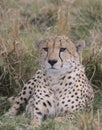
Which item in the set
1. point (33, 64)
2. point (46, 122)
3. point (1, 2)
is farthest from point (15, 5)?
point (46, 122)

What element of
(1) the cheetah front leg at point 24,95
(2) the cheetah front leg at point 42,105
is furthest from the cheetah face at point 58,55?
(1) the cheetah front leg at point 24,95

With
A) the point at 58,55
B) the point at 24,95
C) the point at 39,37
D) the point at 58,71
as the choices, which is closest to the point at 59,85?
the point at 58,71

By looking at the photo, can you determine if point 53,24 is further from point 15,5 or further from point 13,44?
point 13,44

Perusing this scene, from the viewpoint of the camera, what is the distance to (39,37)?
28.1 ft

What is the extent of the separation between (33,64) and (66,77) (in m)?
0.87

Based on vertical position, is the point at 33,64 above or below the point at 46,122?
above

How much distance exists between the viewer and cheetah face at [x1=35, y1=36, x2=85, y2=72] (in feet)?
21.2

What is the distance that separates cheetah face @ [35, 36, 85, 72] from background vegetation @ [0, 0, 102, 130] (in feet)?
1.72

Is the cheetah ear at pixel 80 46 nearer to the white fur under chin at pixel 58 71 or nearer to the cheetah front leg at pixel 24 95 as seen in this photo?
the white fur under chin at pixel 58 71

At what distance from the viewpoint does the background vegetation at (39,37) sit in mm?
6137

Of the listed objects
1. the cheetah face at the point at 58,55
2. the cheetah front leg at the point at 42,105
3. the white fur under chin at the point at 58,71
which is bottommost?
the cheetah front leg at the point at 42,105

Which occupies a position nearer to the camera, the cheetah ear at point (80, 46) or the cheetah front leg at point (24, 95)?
the cheetah ear at point (80, 46)

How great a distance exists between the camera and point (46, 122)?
617 cm

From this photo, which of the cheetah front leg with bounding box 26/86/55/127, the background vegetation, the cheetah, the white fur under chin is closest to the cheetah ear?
the cheetah
